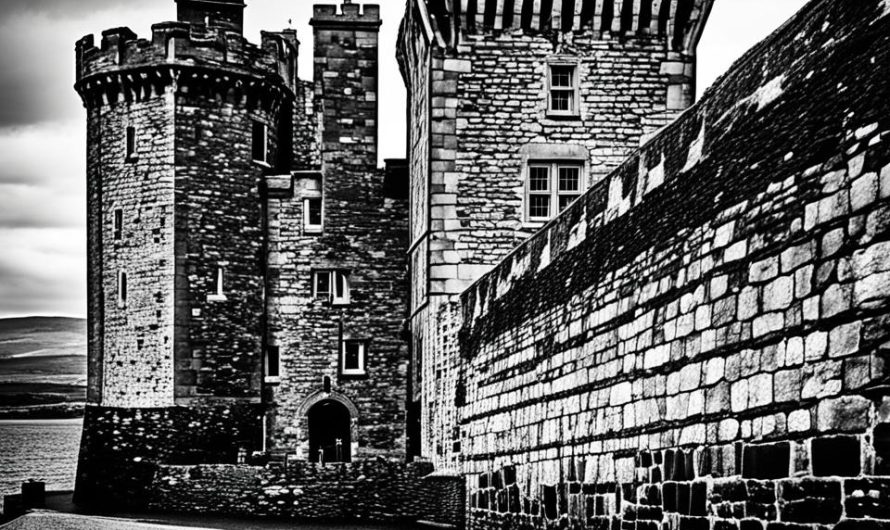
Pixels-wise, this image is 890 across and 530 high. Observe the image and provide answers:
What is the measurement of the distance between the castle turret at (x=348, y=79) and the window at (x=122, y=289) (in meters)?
6.38

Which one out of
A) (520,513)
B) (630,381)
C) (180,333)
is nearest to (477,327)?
(520,513)

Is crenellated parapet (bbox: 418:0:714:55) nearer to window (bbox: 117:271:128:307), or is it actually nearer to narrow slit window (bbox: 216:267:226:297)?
→ narrow slit window (bbox: 216:267:226:297)

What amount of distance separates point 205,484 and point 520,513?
1658 centimetres

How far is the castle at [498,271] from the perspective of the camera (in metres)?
7.92

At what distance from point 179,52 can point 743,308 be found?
31.9 meters

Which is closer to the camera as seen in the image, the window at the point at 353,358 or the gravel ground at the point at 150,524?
the gravel ground at the point at 150,524

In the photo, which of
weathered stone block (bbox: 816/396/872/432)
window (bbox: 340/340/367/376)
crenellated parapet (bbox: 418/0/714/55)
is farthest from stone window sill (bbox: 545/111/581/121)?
weathered stone block (bbox: 816/396/872/432)

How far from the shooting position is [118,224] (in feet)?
129

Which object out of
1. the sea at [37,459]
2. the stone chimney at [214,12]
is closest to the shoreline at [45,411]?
the sea at [37,459]

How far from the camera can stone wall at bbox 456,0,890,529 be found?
7.27 meters

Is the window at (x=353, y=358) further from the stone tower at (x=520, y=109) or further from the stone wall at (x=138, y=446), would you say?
the stone tower at (x=520, y=109)

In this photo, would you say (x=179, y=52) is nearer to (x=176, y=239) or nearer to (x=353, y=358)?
(x=176, y=239)

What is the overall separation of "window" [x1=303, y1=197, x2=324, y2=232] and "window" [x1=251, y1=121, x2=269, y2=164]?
5.46ft

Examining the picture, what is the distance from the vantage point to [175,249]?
38.6 m
